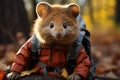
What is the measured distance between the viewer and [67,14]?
5.59 m

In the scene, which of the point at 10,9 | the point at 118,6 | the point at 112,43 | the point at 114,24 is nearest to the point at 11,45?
the point at 10,9

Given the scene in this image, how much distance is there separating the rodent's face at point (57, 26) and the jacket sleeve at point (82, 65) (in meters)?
0.24

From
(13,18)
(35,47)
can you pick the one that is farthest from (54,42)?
(13,18)

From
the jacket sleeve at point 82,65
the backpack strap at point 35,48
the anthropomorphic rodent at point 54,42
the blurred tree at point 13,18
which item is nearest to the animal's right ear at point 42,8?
the anthropomorphic rodent at point 54,42

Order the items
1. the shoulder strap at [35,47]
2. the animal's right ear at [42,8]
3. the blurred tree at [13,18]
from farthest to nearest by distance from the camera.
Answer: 1. the blurred tree at [13,18]
2. the shoulder strap at [35,47]
3. the animal's right ear at [42,8]

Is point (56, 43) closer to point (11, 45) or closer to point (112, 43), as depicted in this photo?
point (11, 45)

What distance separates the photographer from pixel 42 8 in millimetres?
5684

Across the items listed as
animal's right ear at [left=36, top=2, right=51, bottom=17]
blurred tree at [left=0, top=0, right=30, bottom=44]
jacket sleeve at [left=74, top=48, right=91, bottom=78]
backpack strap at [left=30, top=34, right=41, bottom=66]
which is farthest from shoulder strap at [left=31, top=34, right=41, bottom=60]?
blurred tree at [left=0, top=0, right=30, bottom=44]

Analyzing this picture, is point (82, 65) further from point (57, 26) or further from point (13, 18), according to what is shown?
point (13, 18)

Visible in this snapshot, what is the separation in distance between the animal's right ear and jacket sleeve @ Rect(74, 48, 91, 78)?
602 millimetres

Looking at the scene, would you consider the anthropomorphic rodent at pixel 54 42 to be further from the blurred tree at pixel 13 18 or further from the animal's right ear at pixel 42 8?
the blurred tree at pixel 13 18

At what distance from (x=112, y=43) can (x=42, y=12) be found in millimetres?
10186

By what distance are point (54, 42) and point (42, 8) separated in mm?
405

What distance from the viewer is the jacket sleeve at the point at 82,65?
5661mm
